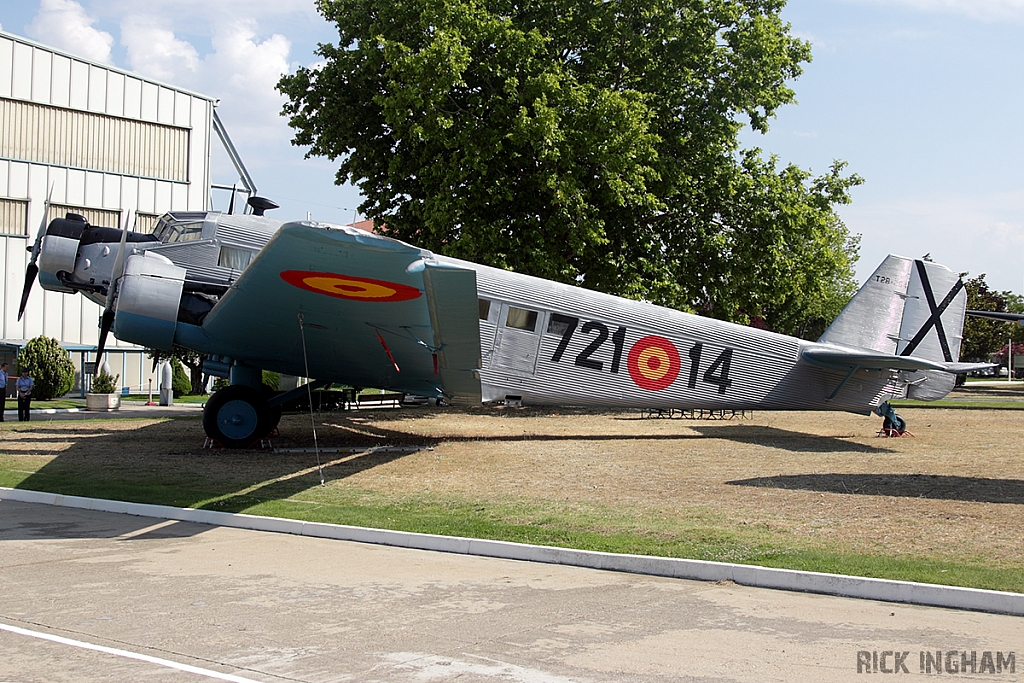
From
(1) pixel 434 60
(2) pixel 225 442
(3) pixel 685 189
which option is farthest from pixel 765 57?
(2) pixel 225 442

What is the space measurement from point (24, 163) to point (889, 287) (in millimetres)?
35728

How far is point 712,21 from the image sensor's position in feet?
90.2

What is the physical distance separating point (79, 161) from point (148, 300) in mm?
29359

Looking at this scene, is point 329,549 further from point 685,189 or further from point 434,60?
point 685,189

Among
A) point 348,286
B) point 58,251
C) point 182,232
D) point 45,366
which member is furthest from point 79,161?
point 348,286

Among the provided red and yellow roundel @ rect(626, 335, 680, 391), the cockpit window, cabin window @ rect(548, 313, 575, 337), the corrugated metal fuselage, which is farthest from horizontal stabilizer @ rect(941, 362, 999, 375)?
the cockpit window

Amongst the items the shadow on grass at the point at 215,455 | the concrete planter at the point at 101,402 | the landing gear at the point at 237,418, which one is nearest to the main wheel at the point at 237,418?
the landing gear at the point at 237,418

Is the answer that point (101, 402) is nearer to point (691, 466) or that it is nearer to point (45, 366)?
point (45, 366)

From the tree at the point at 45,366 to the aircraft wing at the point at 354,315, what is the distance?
22.4 meters

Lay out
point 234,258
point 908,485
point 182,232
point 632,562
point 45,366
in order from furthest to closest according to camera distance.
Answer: point 45,366 < point 182,232 < point 234,258 < point 908,485 < point 632,562

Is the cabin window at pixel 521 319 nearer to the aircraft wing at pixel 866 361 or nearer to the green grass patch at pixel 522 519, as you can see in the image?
the green grass patch at pixel 522 519

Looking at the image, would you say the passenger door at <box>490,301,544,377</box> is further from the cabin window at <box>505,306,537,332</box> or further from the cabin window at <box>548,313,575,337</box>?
the cabin window at <box>548,313,575,337</box>

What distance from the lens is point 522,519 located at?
9.51 metres

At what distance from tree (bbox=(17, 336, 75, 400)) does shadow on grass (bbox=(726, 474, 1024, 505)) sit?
1199 inches
